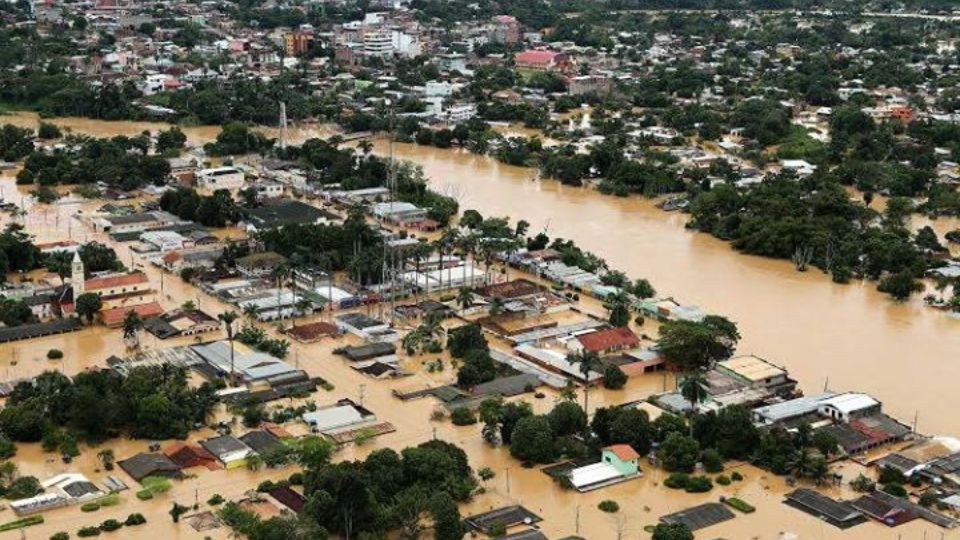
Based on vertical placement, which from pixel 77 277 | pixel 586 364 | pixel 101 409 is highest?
pixel 586 364

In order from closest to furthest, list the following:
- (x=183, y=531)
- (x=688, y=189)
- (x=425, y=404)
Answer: (x=183, y=531) → (x=425, y=404) → (x=688, y=189)

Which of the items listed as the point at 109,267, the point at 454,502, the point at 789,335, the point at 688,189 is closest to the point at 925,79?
the point at 688,189

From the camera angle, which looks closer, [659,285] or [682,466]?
[682,466]

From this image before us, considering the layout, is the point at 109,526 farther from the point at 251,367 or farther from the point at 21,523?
the point at 251,367

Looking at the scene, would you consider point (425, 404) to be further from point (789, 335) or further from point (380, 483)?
point (789, 335)

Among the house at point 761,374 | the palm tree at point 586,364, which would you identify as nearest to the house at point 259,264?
the palm tree at point 586,364

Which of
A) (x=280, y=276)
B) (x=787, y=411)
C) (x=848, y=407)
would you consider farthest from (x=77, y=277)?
(x=848, y=407)

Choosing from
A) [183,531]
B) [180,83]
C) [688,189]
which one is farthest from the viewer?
[180,83]
